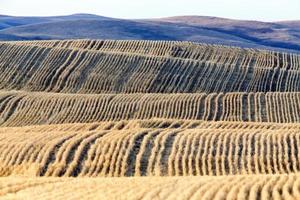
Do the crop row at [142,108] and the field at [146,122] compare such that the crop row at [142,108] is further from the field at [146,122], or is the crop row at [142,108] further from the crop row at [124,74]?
the crop row at [124,74]

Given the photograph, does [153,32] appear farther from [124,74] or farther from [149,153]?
[149,153]

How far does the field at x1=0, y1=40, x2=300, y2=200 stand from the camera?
1609 cm

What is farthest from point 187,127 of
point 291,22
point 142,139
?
point 291,22

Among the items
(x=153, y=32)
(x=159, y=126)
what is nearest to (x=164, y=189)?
(x=159, y=126)

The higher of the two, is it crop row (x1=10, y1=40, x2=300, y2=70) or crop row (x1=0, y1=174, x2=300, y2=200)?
crop row (x1=0, y1=174, x2=300, y2=200)

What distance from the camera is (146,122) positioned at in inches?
1159

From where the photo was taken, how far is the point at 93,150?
23172 mm

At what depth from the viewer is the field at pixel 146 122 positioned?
16094 mm

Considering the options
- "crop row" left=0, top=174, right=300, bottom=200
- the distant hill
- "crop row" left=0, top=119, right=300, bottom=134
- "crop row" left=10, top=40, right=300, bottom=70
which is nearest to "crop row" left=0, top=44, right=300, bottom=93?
"crop row" left=10, top=40, right=300, bottom=70

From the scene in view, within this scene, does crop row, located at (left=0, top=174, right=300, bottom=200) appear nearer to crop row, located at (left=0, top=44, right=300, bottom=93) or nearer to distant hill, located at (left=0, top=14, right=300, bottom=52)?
crop row, located at (left=0, top=44, right=300, bottom=93)

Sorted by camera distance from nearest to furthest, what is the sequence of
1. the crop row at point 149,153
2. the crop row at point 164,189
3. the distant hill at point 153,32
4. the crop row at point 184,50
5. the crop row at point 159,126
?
the crop row at point 164,189 < the crop row at point 149,153 < the crop row at point 159,126 < the crop row at point 184,50 < the distant hill at point 153,32

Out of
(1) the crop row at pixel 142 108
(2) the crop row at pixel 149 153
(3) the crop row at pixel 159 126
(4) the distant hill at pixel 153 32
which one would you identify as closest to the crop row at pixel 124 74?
(1) the crop row at pixel 142 108

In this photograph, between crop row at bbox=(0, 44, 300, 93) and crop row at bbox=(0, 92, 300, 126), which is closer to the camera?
crop row at bbox=(0, 92, 300, 126)

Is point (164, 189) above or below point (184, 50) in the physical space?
above
